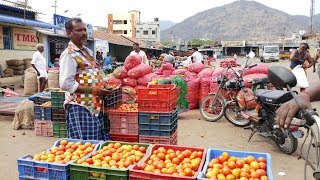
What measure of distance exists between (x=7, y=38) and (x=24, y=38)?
1.56 meters

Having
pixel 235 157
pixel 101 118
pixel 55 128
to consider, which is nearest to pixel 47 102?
pixel 55 128

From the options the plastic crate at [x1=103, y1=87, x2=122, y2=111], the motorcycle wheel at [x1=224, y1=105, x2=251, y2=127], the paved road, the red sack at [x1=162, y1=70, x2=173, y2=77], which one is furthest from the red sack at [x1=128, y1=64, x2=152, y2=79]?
the plastic crate at [x1=103, y1=87, x2=122, y2=111]

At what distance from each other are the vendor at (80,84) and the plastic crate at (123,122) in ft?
3.25

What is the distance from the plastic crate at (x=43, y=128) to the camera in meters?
6.11

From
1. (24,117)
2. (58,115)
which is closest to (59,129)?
(58,115)

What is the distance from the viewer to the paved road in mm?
4434

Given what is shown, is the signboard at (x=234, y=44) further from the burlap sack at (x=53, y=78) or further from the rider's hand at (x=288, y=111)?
the rider's hand at (x=288, y=111)

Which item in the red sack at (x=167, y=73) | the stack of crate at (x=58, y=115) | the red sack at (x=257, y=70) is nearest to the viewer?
the stack of crate at (x=58, y=115)

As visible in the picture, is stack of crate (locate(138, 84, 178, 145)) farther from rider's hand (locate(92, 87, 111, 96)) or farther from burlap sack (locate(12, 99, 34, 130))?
burlap sack (locate(12, 99, 34, 130))

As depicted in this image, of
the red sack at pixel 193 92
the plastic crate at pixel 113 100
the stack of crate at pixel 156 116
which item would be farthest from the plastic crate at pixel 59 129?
the red sack at pixel 193 92

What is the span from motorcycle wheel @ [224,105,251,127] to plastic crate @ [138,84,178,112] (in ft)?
8.83

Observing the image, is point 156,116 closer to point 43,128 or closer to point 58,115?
point 58,115

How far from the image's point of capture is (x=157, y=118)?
4418 mm

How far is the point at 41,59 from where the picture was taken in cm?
956
